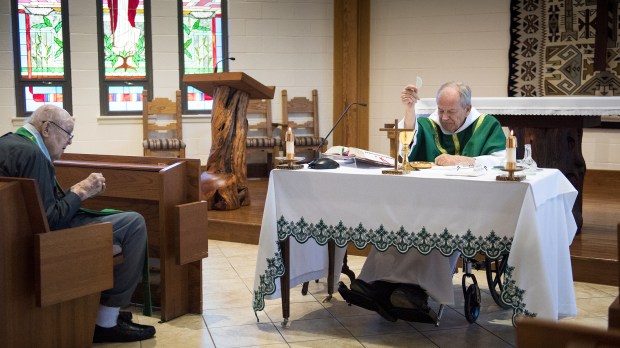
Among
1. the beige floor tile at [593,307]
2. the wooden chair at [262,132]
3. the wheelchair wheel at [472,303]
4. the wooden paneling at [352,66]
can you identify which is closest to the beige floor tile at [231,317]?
the wheelchair wheel at [472,303]

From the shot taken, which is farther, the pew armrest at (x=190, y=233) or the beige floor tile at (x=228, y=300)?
the beige floor tile at (x=228, y=300)

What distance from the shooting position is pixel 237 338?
11.1 feet

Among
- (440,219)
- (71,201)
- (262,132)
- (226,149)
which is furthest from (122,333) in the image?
(262,132)

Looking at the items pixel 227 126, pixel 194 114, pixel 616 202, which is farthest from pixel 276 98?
pixel 616 202

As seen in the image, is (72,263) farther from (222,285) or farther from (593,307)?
(593,307)

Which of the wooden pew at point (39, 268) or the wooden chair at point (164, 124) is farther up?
the wooden chair at point (164, 124)

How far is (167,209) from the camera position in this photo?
141 inches

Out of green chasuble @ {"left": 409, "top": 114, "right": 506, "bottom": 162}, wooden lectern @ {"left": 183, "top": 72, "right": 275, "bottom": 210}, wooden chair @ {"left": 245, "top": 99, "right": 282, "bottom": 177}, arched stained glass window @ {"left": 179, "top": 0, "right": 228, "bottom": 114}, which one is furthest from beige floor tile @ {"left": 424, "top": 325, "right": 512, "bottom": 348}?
arched stained glass window @ {"left": 179, "top": 0, "right": 228, "bottom": 114}

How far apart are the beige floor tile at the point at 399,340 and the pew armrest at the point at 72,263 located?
119 cm

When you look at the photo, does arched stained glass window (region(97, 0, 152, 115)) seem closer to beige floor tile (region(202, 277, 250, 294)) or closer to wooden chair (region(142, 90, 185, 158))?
wooden chair (region(142, 90, 185, 158))

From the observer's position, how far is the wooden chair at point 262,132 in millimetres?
8211

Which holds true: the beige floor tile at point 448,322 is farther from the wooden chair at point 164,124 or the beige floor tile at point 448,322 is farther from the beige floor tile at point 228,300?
the wooden chair at point 164,124

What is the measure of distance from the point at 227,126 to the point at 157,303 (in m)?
2.40

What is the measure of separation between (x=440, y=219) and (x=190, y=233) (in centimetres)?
126
